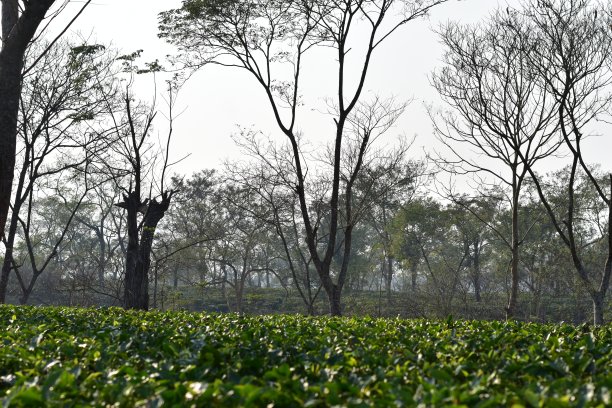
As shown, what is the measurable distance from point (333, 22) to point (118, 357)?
13.5 m

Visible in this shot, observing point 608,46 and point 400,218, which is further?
point 400,218

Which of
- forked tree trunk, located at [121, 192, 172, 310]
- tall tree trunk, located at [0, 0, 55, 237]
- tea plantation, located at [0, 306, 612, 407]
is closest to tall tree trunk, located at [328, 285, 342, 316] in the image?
forked tree trunk, located at [121, 192, 172, 310]

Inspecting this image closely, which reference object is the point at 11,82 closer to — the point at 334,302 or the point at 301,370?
the point at 301,370

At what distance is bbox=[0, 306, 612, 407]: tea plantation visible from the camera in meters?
2.49

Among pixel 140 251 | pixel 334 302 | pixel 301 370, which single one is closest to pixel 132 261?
pixel 140 251

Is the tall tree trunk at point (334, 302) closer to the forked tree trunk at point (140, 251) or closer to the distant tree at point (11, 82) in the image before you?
the forked tree trunk at point (140, 251)

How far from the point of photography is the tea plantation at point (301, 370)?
8.18ft

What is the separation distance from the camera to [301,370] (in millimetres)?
3387

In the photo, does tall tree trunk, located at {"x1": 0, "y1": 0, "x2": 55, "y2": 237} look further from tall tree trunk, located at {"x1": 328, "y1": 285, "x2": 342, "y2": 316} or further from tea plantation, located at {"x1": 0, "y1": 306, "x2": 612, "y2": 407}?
tall tree trunk, located at {"x1": 328, "y1": 285, "x2": 342, "y2": 316}

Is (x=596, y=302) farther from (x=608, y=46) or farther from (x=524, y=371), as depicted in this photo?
(x=524, y=371)

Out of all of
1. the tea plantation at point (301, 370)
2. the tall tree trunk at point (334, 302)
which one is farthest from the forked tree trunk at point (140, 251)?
the tea plantation at point (301, 370)

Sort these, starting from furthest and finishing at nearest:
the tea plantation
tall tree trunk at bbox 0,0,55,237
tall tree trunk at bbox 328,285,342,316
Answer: tall tree trunk at bbox 328,285,342,316 → tall tree trunk at bbox 0,0,55,237 → the tea plantation

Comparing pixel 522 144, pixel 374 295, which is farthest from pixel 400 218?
pixel 522 144

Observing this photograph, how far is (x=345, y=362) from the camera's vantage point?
11.4 ft
